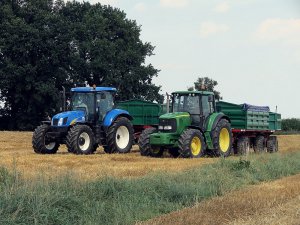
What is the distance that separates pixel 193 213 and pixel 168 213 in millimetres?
579

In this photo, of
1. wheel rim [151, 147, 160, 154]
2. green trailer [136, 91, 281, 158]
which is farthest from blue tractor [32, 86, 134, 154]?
wheel rim [151, 147, 160, 154]

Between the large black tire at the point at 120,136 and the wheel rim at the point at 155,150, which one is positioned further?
the large black tire at the point at 120,136

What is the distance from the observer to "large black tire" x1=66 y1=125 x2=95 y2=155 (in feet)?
58.2

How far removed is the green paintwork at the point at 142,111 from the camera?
22.0 meters

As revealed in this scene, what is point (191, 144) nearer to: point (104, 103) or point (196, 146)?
point (196, 146)

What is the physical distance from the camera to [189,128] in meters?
17.8

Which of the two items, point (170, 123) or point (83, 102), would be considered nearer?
point (170, 123)

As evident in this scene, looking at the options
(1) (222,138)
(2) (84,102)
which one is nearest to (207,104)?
(1) (222,138)

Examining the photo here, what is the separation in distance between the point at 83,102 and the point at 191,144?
4087 millimetres

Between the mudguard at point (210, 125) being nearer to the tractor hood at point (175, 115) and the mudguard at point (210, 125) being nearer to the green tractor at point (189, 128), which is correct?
the green tractor at point (189, 128)

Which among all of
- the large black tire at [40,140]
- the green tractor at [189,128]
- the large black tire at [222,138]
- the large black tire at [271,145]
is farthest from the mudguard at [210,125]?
the large black tire at [40,140]

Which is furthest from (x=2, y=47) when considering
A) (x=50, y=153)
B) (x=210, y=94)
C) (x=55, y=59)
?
(x=210, y=94)

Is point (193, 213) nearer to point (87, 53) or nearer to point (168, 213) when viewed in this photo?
point (168, 213)

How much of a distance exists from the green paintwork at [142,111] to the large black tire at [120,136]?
2233 millimetres
